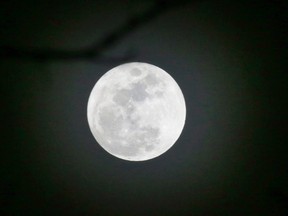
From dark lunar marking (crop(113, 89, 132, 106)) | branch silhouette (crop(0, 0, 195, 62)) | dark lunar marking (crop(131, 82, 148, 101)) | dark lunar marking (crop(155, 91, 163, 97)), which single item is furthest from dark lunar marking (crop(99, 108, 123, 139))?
branch silhouette (crop(0, 0, 195, 62))

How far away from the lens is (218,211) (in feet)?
13.2

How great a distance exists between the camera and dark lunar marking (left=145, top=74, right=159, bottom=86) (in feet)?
8.95

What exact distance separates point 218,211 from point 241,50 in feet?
6.83

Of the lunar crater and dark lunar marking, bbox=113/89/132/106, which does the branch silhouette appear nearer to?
the lunar crater

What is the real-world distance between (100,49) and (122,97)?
2.12 ft

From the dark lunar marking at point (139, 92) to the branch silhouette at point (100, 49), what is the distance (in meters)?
0.48

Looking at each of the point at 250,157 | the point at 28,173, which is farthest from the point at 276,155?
the point at 28,173

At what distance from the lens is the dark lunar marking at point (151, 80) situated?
273cm

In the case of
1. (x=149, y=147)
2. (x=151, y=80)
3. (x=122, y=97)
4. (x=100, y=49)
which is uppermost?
(x=100, y=49)

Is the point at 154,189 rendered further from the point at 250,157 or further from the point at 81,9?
the point at 81,9

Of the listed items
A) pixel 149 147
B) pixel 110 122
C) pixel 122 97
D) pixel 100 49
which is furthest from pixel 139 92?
pixel 100 49

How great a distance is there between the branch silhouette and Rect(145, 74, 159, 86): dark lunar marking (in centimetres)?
42

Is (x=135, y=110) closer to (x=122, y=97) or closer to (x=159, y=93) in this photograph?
A: (x=122, y=97)

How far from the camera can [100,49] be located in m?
3.05
